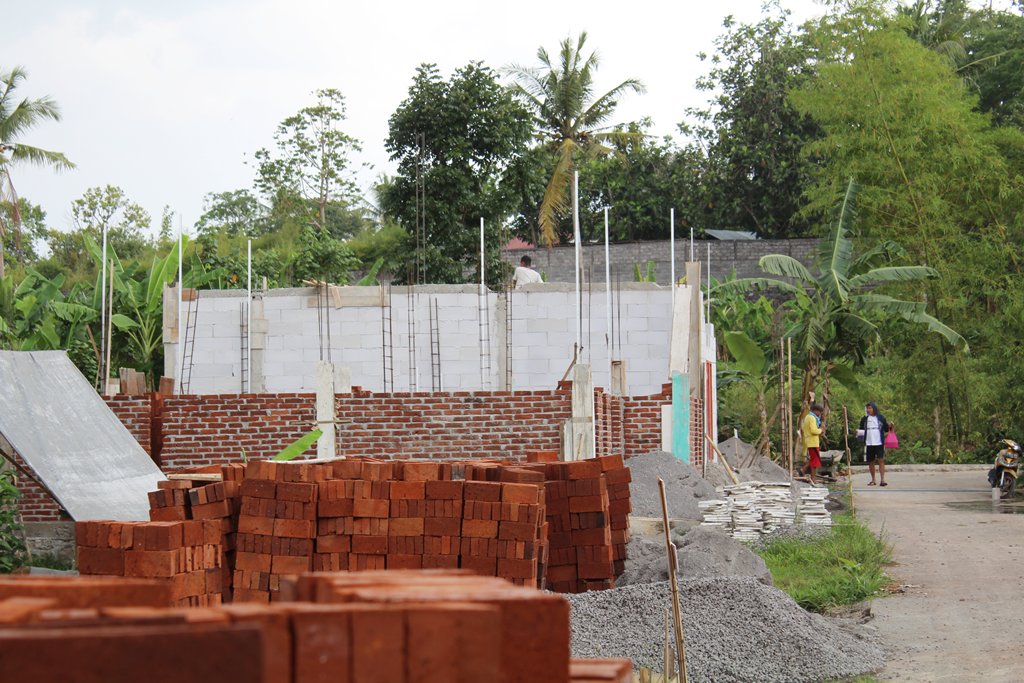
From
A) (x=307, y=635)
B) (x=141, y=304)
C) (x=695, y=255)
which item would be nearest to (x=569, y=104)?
(x=695, y=255)

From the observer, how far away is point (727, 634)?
22.9 feet

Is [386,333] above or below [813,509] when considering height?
above

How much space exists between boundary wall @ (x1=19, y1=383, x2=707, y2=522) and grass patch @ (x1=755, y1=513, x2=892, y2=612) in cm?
315

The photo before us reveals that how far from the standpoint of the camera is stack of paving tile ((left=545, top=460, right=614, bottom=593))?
8906mm

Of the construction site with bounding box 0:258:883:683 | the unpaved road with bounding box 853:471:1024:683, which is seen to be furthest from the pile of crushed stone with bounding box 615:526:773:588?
the unpaved road with bounding box 853:471:1024:683

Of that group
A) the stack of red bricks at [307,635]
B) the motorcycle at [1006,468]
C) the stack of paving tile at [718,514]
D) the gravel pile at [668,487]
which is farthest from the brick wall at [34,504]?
the motorcycle at [1006,468]

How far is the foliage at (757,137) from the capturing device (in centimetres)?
3475

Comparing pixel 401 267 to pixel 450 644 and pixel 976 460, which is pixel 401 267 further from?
pixel 450 644

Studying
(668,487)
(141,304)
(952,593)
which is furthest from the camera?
(141,304)

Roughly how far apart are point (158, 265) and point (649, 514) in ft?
30.7

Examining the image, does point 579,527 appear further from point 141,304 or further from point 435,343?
point 141,304

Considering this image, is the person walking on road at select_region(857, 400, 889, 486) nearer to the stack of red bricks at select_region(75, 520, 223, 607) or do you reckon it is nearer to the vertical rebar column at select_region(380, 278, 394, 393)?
the vertical rebar column at select_region(380, 278, 394, 393)

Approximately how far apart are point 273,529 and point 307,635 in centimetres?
584

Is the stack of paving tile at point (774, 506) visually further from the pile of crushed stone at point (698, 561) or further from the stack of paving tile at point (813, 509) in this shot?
the pile of crushed stone at point (698, 561)
